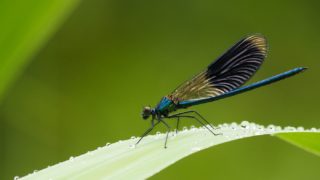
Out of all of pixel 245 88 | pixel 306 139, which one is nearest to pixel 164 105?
pixel 245 88

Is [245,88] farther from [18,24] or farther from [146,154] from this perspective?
[18,24]

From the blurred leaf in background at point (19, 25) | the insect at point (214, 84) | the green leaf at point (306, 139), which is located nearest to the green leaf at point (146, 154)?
the green leaf at point (306, 139)

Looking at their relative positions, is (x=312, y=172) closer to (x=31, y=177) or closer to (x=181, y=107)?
(x=181, y=107)

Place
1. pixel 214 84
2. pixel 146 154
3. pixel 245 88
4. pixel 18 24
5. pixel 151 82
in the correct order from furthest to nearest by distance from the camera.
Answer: pixel 151 82 < pixel 214 84 < pixel 245 88 < pixel 18 24 < pixel 146 154

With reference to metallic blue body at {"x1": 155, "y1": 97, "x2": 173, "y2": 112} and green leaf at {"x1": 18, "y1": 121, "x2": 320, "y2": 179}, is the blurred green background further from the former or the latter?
green leaf at {"x1": 18, "y1": 121, "x2": 320, "y2": 179}

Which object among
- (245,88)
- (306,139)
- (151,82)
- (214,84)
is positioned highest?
(151,82)

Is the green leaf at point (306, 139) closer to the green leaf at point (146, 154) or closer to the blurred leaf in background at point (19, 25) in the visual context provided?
the green leaf at point (146, 154)
